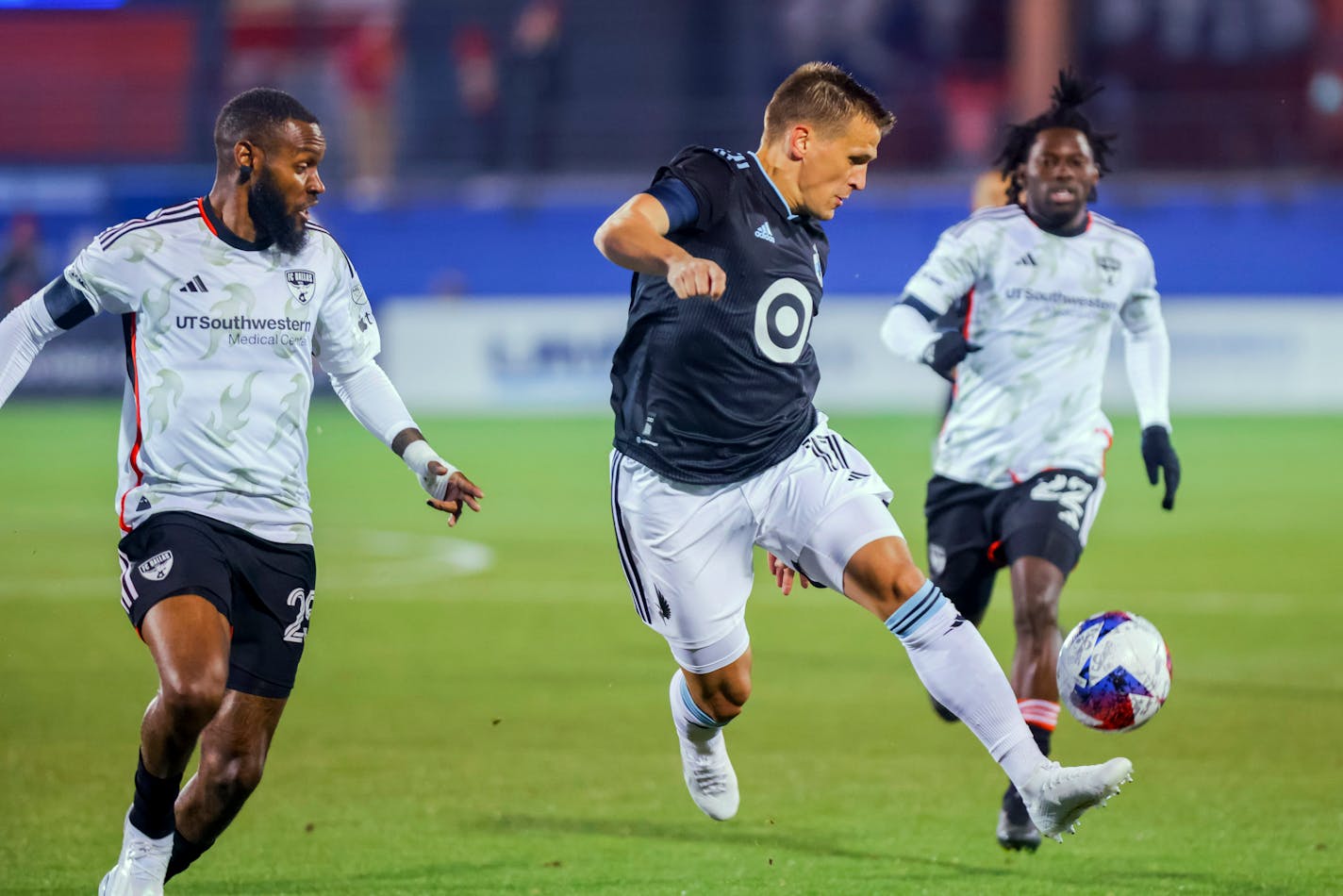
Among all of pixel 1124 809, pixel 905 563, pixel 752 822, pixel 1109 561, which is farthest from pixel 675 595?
pixel 1109 561

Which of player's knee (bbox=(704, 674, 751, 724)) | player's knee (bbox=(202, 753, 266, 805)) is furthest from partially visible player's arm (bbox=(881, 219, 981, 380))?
player's knee (bbox=(202, 753, 266, 805))

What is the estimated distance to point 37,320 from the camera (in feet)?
19.3

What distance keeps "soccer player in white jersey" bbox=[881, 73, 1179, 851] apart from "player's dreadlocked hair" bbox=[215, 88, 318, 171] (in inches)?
104

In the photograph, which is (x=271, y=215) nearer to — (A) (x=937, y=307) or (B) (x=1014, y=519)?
(A) (x=937, y=307)

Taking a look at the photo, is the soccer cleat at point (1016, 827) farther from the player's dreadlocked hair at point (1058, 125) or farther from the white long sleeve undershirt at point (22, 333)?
the white long sleeve undershirt at point (22, 333)

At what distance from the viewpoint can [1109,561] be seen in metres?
15.5

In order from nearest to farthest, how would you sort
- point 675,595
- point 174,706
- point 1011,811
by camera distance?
point 174,706
point 675,595
point 1011,811

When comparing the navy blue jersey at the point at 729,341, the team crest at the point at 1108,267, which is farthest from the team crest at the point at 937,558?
the navy blue jersey at the point at 729,341

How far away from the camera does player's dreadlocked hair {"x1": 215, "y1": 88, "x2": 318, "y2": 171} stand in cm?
595

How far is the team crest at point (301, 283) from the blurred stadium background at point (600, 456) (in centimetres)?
196

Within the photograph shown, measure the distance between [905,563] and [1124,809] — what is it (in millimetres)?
2388

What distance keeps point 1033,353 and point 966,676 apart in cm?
231

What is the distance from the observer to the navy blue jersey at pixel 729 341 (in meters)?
6.13

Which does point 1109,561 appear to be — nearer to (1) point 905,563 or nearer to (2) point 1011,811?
(2) point 1011,811
